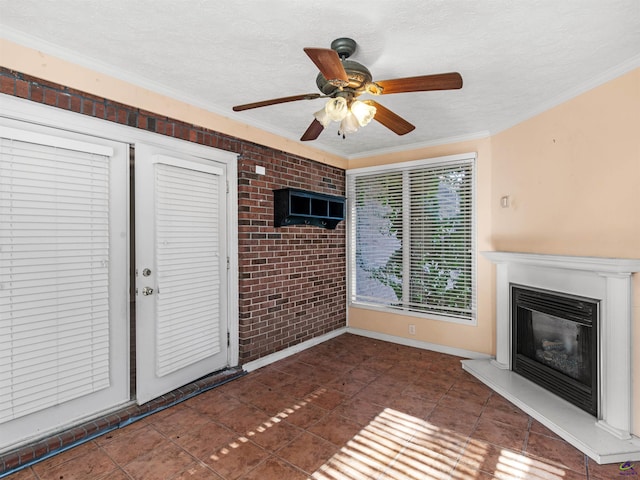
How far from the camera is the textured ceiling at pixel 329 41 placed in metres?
1.71

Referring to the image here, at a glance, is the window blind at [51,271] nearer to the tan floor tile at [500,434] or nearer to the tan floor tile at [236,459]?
the tan floor tile at [236,459]

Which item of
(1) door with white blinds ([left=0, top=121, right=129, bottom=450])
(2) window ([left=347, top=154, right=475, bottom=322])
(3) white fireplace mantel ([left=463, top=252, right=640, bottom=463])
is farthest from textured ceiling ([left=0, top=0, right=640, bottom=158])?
(3) white fireplace mantel ([left=463, top=252, right=640, bottom=463])

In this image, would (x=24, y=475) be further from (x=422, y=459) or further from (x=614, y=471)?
(x=614, y=471)

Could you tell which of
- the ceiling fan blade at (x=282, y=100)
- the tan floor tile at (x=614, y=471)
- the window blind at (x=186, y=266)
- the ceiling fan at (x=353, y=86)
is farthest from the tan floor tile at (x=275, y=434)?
the ceiling fan blade at (x=282, y=100)

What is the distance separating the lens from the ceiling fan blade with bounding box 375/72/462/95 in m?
1.67

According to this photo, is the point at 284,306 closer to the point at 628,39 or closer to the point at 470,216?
the point at 470,216

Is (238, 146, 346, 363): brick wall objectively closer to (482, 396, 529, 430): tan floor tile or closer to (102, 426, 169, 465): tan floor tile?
(102, 426, 169, 465): tan floor tile

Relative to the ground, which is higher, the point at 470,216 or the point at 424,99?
the point at 424,99

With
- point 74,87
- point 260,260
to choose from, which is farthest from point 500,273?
point 74,87

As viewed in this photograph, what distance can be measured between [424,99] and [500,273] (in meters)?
1.82

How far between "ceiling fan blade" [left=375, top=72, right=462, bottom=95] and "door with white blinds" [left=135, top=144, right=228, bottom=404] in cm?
181

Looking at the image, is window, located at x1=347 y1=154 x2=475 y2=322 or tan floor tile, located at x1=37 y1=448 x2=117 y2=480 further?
window, located at x1=347 y1=154 x2=475 y2=322

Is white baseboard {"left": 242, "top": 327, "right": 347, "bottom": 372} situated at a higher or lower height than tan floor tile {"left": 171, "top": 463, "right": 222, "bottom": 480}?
higher

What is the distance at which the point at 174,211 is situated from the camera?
2734 mm
